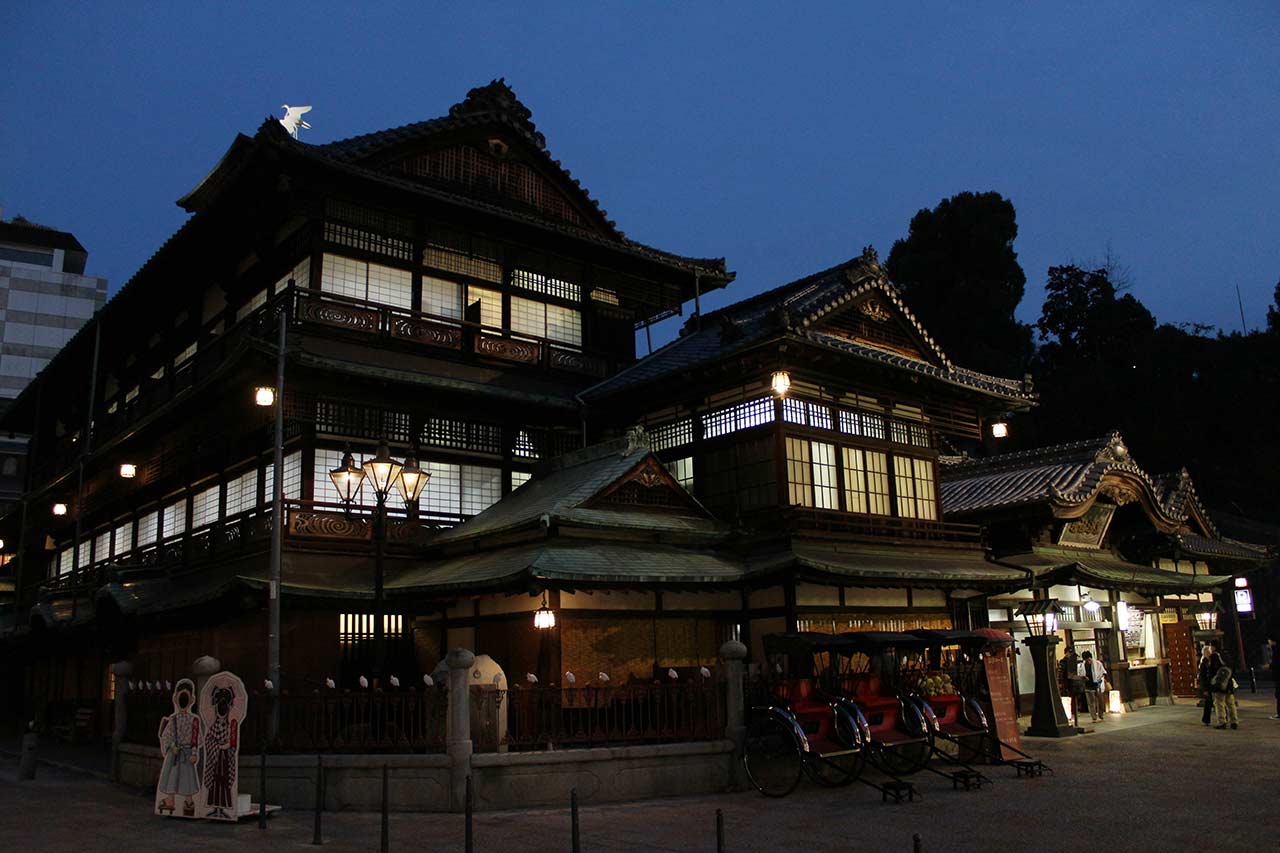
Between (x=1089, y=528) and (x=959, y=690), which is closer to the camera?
(x=959, y=690)

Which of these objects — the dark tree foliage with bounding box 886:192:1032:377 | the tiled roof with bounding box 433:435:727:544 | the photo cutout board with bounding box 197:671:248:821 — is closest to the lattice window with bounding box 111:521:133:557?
the tiled roof with bounding box 433:435:727:544

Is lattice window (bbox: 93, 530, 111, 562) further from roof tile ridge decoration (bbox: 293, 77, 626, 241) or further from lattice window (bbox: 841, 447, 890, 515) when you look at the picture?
lattice window (bbox: 841, 447, 890, 515)

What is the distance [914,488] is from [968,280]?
42.7 metres

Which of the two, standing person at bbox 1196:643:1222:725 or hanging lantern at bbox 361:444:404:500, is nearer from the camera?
hanging lantern at bbox 361:444:404:500

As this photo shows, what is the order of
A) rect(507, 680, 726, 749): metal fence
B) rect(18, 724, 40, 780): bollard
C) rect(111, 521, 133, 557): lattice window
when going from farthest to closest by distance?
rect(111, 521, 133, 557): lattice window < rect(18, 724, 40, 780): bollard < rect(507, 680, 726, 749): metal fence

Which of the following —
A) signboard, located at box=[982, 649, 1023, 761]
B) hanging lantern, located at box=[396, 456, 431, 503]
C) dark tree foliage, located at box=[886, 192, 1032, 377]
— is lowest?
signboard, located at box=[982, 649, 1023, 761]

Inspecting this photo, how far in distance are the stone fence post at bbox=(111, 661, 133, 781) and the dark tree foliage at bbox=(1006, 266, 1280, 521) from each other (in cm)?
5168

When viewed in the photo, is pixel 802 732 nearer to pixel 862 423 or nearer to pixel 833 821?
pixel 833 821

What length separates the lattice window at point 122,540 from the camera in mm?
32781

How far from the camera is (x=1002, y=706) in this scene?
1739cm

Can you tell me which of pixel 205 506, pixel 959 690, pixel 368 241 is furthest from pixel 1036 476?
pixel 205 506

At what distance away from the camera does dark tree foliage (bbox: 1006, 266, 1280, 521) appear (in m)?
56.1

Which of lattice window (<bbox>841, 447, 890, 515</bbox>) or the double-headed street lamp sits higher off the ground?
lattice window (<bbox>841, 447, 890, 515</bbox>)

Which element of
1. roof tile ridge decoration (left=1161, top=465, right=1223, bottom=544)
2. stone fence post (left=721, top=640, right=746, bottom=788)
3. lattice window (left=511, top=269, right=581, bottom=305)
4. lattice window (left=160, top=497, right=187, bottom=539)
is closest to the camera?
stone fence post (left=721, top=640, right=746, bottom=788)
